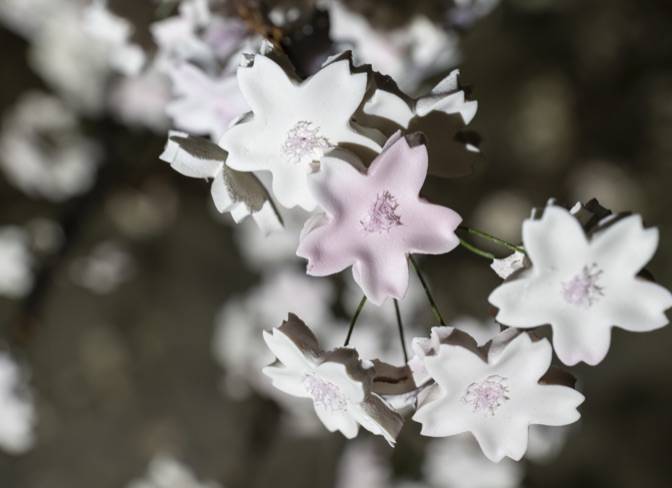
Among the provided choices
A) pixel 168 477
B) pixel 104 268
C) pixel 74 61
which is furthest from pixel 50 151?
pixel 168 477

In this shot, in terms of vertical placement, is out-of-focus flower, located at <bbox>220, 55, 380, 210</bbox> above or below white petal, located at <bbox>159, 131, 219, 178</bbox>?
above

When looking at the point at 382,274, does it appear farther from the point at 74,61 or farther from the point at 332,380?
the point at 74,61

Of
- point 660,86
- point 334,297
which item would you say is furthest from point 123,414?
point 660,86

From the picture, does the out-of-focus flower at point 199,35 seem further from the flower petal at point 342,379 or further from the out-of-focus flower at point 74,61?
the out-of-focus flower at point 74,61

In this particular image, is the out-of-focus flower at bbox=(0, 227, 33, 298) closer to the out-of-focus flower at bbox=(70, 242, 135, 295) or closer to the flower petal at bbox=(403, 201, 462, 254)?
the out-of-focus flower at bbox=(70, 242, 135, 295)

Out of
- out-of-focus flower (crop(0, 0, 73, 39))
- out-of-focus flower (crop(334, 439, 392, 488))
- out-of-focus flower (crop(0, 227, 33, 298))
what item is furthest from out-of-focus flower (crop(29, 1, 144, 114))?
out-of-focus flower (crop(334, 439, 392, 488))

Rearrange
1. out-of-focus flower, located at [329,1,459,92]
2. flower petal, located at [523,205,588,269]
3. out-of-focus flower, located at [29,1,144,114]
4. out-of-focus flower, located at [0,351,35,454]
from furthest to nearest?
out-of-focus flower, located at [29,1,144,114]
out-of-focus flower, located at [0,351,35,454]
out-of-focus flower, located at [329,1,459,92]
flower petal, located at [523,205,588,269]

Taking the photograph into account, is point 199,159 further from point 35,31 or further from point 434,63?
point 35,31
